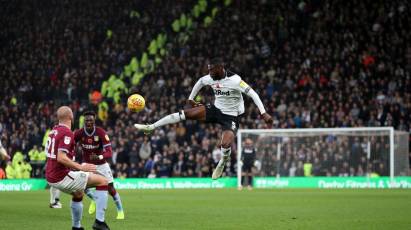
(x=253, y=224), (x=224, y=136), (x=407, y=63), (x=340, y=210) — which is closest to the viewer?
(x=253, y=224)

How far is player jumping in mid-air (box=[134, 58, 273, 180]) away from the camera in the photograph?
51.6 ft

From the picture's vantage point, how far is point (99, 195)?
39.5ft

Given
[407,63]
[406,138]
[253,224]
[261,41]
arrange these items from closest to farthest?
[253,224] < [406,138] < [407,63] < [261,41]

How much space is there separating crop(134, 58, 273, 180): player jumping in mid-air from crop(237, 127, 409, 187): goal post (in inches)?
641

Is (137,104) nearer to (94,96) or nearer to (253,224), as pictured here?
(253,224)

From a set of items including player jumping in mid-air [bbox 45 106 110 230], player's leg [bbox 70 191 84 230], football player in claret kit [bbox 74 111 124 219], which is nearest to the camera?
player jumping in mid-air [bbox 45 106 110 230]

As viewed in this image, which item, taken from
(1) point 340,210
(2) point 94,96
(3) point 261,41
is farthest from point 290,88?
(1) point 340,210

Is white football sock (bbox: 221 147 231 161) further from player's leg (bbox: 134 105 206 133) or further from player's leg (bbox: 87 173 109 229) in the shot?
player's leg (bbox: 87 173 109 229)

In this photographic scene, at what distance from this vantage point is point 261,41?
37.5m

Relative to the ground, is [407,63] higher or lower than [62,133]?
higher

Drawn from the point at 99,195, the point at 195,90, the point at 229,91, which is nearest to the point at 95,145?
the point at 195,90

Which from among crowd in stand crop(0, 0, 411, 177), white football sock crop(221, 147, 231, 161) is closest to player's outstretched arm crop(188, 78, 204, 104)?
white football sock crop(221, 147, 231, 161)

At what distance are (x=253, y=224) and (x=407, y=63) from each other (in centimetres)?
2105

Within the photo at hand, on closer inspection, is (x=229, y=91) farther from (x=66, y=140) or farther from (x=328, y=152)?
(x=328, y=152)
